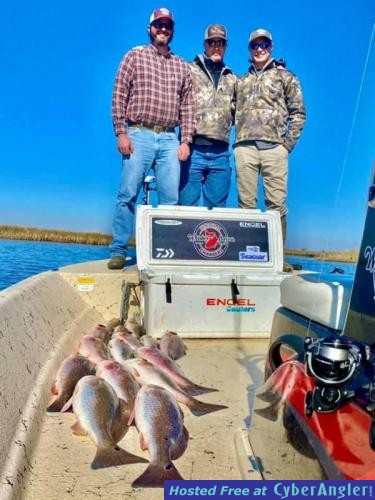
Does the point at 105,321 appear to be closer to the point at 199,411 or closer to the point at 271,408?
the point at 199,411

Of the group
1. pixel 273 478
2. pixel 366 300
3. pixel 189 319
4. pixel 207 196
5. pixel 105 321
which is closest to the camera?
pixel 366 300

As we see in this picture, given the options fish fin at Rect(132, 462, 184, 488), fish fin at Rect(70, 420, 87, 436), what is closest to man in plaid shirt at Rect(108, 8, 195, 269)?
fish fin at Rect(70, 420, 87, 436)

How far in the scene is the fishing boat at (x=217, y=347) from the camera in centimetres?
133

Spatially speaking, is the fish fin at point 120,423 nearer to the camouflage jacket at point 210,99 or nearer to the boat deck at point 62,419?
the boat deck at point 62,419

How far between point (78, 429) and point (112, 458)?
0.30 metres

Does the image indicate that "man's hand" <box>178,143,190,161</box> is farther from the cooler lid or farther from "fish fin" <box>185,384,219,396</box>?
"fish fin" <box>185,384,219,396</box>

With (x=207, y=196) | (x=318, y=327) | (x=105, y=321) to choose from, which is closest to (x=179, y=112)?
(x=207, y=196)

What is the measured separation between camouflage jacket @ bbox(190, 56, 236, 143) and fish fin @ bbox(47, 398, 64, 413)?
3660mm

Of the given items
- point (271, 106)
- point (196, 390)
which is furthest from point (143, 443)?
point (271, 106)

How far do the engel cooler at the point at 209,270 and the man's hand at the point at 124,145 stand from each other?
2.65ft

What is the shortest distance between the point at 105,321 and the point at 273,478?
3208mm

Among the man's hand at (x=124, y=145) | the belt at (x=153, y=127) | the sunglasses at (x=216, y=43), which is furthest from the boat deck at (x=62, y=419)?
the sunglasses at (x=216, y=43)

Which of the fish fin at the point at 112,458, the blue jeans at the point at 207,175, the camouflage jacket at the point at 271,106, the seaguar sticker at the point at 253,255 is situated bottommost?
the fish fin at the point at 112,458

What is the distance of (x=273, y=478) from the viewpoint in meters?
1.66
